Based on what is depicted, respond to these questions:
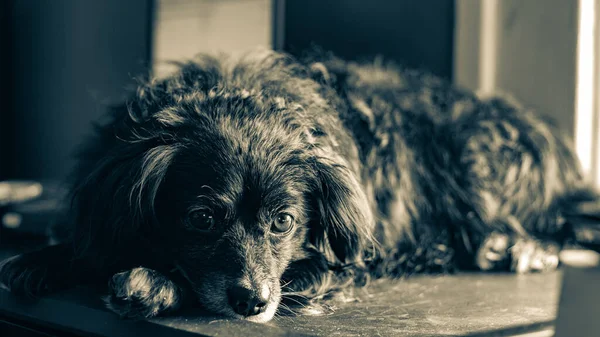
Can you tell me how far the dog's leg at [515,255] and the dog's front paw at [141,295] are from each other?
3.67 feet

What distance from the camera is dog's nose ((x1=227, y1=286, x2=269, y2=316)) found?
127cm

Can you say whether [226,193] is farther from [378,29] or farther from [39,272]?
[378,29]

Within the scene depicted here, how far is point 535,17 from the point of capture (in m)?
2.43

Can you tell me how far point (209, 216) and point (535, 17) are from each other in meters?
1.74

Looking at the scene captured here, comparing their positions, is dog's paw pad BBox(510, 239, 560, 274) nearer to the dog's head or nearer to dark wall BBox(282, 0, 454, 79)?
the dog's head

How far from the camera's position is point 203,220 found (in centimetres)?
137

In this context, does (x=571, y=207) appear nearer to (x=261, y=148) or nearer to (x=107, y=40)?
(x=261, y=148)

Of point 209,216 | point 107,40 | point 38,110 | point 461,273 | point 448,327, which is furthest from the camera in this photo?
point 38,110

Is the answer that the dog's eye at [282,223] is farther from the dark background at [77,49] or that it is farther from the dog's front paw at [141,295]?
the dark background at [77,49]

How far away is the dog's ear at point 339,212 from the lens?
1529mm

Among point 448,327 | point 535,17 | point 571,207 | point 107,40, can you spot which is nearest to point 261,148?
point 448,327

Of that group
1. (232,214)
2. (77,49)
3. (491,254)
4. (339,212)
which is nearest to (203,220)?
(232,214)

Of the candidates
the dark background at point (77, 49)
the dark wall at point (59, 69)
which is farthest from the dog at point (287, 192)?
the dark wall at point (59, 69)

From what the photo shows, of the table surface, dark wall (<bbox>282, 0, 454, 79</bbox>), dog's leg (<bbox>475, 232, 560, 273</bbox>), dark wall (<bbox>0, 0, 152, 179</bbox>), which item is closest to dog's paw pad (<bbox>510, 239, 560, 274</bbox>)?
dog's leg (<bbox>475, 232, 560, 273</bbox>)
